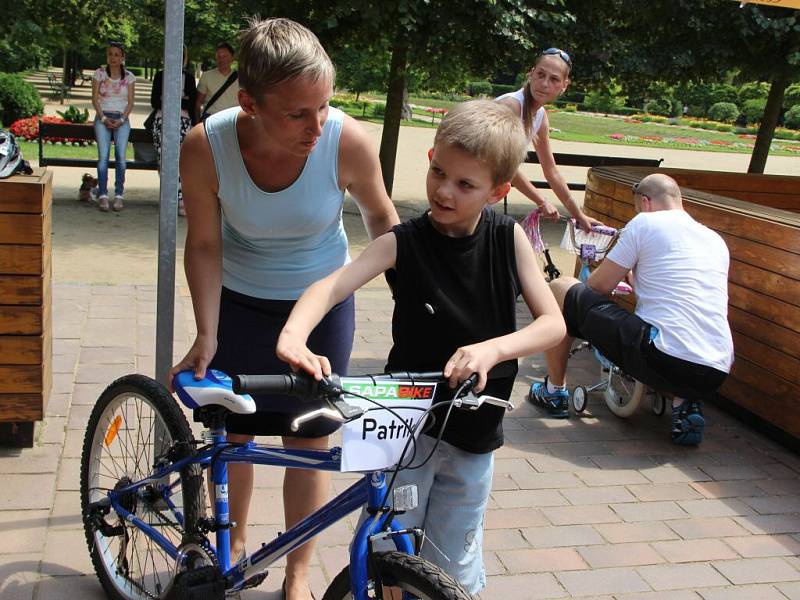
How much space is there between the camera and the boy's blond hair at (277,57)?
88.2 inches

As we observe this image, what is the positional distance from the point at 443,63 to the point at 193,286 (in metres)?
8.53

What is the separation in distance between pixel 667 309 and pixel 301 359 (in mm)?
2997

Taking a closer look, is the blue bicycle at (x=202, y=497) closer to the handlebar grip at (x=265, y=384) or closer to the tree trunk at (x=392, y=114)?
the handlebar grip at (x=265, y=384)

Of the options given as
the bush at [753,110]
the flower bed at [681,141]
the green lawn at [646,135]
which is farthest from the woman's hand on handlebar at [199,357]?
the bush at [753,110]

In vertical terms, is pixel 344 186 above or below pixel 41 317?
above

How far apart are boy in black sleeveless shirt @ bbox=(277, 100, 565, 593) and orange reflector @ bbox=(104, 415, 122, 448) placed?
1027mm

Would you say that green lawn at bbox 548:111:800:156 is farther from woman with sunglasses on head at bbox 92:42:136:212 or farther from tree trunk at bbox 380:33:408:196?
woman with sunglasses on head at bbox 92:42:136:212

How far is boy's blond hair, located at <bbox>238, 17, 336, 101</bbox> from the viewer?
2.24 metres

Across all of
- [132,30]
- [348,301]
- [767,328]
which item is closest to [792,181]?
[767,328]

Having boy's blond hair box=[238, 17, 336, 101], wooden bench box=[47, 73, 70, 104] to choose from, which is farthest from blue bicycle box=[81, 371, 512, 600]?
wooden bench box=[47, 73, 70, 104]

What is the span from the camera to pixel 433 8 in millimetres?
9672

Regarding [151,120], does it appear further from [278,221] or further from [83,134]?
[278,221]

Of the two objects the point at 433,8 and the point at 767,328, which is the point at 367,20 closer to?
the point at 433,8

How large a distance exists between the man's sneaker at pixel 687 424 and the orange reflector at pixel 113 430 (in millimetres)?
2979
